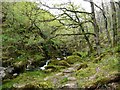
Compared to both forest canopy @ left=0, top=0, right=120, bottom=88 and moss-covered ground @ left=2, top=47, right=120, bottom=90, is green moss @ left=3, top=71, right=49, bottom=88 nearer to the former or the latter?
moss-covered ground @ left=2, top=47, right=120, bottom=90

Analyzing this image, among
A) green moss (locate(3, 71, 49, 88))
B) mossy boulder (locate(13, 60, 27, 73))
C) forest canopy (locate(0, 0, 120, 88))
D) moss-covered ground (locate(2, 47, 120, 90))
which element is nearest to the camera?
moss-covered ground (locate(2, 47, 120, 90))

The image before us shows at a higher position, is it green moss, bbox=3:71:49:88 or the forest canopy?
the forest canopy

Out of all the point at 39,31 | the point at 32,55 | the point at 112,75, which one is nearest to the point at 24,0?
the point at 39,31

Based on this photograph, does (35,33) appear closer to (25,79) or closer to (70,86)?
(25,79)

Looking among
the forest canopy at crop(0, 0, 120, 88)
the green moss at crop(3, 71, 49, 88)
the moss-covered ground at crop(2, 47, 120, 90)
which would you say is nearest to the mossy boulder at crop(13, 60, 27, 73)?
the forest canopy at crop(0, 0, 120, 88)

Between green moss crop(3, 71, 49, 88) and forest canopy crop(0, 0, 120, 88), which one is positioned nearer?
green moss crop(3, 71, 49, 88)

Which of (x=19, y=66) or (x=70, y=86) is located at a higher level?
(x=70, y=86)

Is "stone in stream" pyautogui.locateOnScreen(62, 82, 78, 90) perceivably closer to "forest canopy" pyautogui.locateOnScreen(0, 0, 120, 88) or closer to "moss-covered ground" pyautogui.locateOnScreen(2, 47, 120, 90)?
"moss-covered ground" pyautogui.locateOnScreen(2, 47, 120, 90)

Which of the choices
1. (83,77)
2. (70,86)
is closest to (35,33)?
(83,77)

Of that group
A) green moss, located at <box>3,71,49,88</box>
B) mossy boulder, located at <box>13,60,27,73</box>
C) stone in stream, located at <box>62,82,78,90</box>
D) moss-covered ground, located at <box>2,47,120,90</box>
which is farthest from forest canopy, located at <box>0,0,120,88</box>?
stone in stream, located at <box>62,82,78,90</box>

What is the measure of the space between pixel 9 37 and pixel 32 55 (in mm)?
3332

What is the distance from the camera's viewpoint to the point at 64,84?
9023 millimetres

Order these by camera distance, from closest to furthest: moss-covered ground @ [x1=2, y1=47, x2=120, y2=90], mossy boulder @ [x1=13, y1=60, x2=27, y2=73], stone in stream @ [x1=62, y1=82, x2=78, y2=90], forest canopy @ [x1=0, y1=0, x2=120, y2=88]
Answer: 1. moss-covered ground @ [x1=2, y1=47, x2=120, y2=90]
2. stone in stream @ [x1=62, y1=82, x2=78, y2=90]
3. forest canopy @ [x1=0, y1=0, x2=120, y2=88]
4. mossy boulder @ [x1=13, y1=60, x2=27, y2=73]

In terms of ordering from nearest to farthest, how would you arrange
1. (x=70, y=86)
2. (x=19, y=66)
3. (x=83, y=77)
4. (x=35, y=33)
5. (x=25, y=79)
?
(x=70, y=86), (x=83, y=77), (x=25, y=79), (x=19, y=66), (x=35, y=33)
